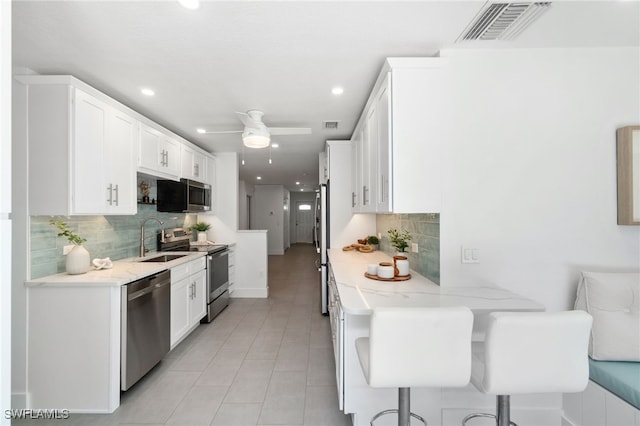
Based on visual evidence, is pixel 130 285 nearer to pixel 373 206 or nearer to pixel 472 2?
pixel 373 206

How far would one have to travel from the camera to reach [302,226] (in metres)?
14.4

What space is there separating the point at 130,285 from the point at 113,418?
3.01 feet

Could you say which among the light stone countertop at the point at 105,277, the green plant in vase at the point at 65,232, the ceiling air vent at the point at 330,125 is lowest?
the light stone countertop at the point at 105,277

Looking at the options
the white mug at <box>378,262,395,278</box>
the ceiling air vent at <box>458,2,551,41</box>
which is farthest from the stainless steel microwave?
the ceiling air vent at <box>458,2,551,41</box>

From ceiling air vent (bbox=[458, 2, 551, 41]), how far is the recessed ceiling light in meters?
1.58

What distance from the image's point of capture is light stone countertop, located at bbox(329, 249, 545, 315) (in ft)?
5.57

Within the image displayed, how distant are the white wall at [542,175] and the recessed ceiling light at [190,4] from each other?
5.30ft

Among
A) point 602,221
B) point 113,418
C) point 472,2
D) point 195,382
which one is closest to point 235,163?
point 195,382

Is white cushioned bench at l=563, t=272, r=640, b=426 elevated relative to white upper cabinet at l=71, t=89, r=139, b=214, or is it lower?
lower

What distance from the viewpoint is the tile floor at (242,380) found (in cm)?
211

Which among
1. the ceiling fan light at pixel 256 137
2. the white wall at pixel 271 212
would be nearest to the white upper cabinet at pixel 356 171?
the ceiling fan light at pixel 256 137

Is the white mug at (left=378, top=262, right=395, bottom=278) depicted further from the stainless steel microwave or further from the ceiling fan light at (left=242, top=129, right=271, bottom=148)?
the stainless steel microwave

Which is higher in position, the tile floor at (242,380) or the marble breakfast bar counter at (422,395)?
the marble breakfast bar counter at (422,395)

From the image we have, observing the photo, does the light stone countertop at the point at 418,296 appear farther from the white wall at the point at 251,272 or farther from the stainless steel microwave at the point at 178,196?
A: the white wall at the point at 251,272
